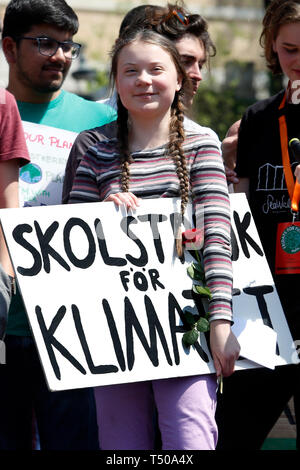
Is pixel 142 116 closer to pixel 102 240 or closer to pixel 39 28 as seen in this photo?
pixel 102 240

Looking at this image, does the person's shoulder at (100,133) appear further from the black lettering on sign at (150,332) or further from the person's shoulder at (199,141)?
the black lettering on sign at (150,332)

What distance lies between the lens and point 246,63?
18.1 m

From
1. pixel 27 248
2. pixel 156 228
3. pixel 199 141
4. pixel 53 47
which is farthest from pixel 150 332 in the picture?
pixel 53 47

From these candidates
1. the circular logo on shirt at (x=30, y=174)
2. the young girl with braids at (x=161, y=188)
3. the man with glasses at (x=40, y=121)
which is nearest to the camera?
the young girl with braids at (x=161, y=188)

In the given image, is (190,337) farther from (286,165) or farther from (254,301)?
(286,165)

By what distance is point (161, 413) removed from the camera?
2.96 metres

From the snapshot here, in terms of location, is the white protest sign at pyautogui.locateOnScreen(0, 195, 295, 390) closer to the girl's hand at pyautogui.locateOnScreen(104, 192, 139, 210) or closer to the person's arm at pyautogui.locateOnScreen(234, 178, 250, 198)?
the girl's hand at pyautogui.locateOnScreen(104, 192, 139, 210)

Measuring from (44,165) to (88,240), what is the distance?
648 millimetres

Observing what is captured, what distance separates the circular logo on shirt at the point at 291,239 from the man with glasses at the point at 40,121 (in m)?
0.95

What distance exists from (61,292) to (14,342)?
477 millimetres

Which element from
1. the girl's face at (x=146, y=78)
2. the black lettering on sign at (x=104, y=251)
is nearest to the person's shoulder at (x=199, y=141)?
the girl's face at (x=146, y=78)

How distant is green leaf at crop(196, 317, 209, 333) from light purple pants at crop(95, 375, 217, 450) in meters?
0.16

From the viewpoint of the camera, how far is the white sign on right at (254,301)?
10.2ft

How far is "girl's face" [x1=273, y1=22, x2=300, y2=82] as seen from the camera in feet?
11.2
